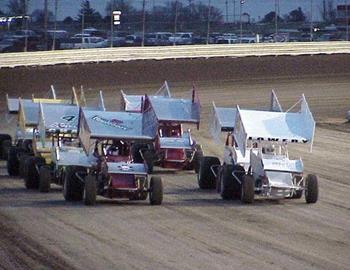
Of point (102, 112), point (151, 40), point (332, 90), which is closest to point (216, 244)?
point (102, 112)

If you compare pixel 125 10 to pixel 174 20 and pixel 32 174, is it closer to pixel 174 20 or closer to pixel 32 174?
pixel 174 20

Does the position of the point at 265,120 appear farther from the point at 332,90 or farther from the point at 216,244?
the point at 332,90

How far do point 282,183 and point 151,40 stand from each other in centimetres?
5248

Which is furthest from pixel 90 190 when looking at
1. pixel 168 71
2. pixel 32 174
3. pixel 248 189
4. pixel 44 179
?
pixel 168 71

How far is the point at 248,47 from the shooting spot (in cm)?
6856

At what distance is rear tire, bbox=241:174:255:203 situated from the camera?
78.2 ft

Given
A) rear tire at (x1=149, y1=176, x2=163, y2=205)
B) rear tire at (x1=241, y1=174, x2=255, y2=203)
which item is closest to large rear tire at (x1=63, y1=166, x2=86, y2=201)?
rear tire at (x1=149, y1=176, x2=163, y2=205)

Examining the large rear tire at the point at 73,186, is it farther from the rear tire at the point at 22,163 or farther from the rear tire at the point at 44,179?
the rear tire at the point at 22,163

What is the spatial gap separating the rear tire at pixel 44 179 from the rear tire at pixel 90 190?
7.90ft

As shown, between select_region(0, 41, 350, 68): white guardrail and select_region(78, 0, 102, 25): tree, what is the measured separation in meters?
8.72

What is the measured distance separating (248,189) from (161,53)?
42589mm

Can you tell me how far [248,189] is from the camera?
23859mm

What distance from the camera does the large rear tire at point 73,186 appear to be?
2378cm

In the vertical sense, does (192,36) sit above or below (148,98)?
above
